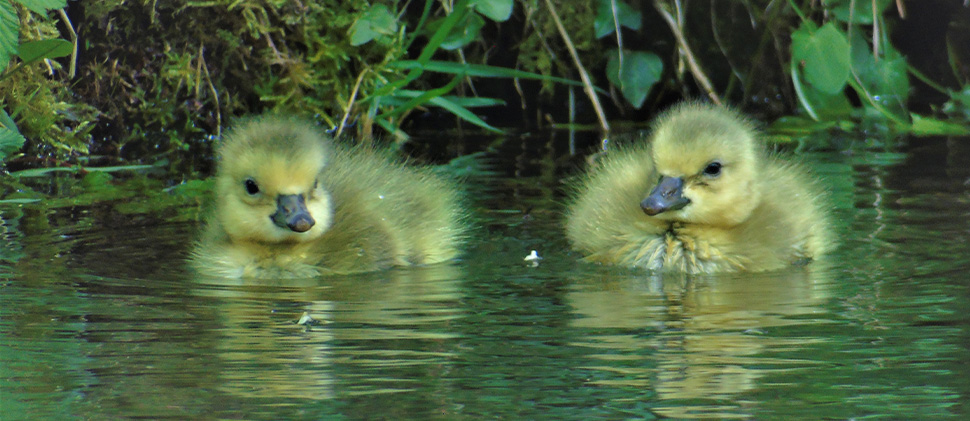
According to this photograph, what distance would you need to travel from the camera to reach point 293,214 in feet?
13.9

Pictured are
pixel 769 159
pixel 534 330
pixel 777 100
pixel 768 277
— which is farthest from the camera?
pixel 777 100

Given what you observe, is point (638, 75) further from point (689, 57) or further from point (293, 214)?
point (293, 214)

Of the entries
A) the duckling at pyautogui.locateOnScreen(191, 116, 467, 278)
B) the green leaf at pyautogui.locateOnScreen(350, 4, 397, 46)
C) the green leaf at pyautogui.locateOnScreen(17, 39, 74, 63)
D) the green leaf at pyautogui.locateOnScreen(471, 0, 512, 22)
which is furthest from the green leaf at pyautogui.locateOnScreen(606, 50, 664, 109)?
the green leaf at pyautogui.locateOnScreen(17, 39, 74, 63)

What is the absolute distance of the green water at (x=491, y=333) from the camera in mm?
2719

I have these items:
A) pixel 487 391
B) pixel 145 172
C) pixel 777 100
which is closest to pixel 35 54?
pixel 145 172

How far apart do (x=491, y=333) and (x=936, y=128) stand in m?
4.52

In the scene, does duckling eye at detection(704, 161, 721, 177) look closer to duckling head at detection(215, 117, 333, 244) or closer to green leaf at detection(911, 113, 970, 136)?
duckling head at detection(215, 117, 333, 244)

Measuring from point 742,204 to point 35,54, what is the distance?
2673 millimetres

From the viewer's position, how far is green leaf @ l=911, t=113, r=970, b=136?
23.4 ft

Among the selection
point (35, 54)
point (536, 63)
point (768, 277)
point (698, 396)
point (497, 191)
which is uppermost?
point (536, 63)

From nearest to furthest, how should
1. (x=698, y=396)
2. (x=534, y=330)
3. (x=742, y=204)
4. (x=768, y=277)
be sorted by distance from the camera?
(x=698, y=396) → (x=534, y=330) → (x=768, y=277) → (x=742, y=204)

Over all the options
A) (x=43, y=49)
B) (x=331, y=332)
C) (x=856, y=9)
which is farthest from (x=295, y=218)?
(x=856, y=9)

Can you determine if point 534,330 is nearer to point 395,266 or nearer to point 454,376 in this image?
point 454,376

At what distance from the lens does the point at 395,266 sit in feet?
14.9
